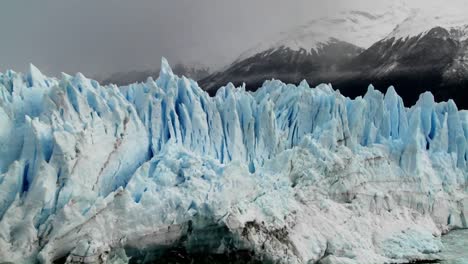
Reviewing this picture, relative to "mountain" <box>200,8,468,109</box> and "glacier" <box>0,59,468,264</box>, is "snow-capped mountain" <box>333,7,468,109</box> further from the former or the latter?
"glacier" <box>0,59,468,264</box>

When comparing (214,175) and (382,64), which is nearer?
(214,175)

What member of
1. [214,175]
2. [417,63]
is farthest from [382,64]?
[214,175]

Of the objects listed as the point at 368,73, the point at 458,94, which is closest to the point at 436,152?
the point at 458,94

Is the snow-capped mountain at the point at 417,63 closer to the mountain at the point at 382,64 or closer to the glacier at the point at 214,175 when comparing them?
the mountain at the point at 382,64

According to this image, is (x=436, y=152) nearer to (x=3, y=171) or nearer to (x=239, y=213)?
(x=239, y=213)

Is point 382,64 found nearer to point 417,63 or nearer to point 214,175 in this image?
point 417,63

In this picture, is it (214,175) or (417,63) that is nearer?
(214,175)

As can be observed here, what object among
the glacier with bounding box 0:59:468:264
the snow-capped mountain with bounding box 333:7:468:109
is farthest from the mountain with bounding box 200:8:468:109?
the glacier with bounding box 0:59:468:264

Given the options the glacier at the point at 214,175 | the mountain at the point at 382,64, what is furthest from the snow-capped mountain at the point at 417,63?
the glacier at the point at 214,175

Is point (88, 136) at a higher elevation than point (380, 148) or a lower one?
higher
